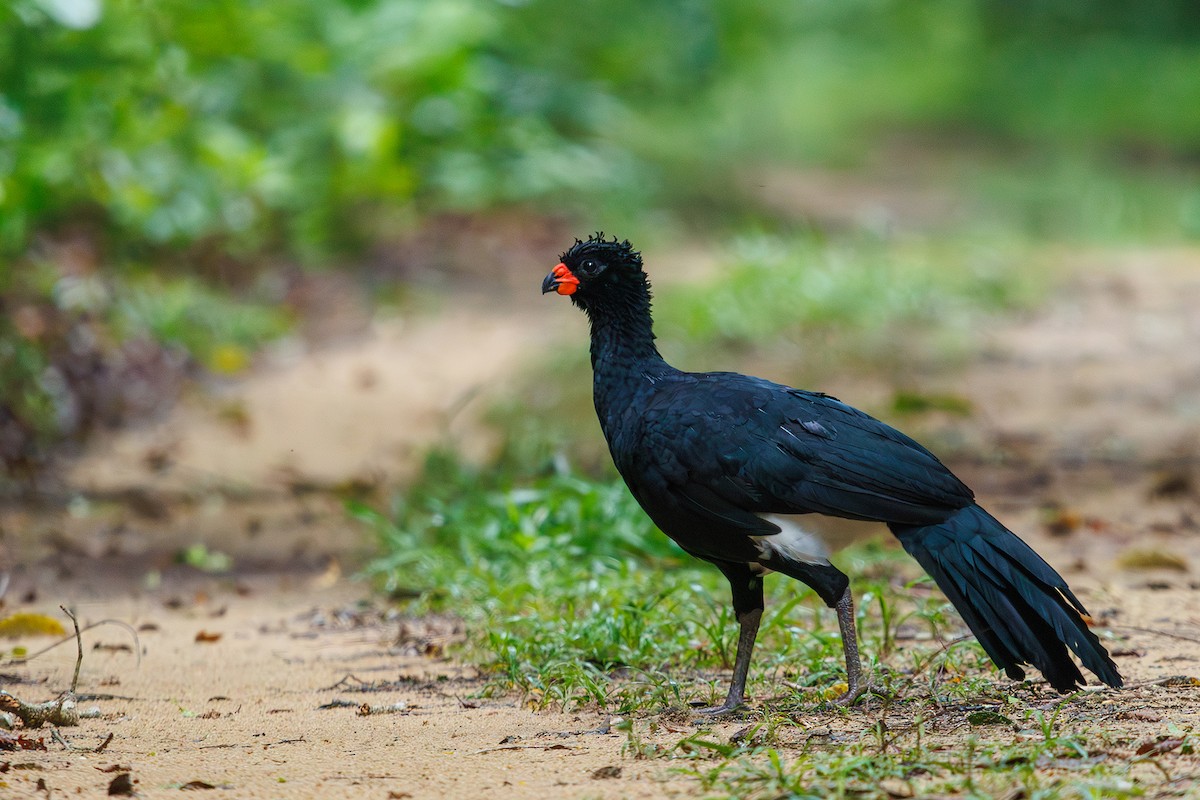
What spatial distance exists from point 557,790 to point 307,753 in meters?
0.77

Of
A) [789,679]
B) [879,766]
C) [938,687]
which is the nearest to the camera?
[879,766]

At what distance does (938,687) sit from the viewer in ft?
12.2

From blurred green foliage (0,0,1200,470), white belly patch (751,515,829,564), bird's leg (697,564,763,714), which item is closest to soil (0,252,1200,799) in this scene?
bird's leg (697,564,763,714)

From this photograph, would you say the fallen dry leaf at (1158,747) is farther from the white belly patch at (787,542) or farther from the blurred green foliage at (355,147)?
the blurred green foliage at (355,147)

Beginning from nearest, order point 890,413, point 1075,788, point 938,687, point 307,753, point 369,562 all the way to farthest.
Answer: point 1075,788, point 307,753, point 938,687, point 369,562, point 890,413

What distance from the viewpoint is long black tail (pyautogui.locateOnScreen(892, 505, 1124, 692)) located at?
3326 mm

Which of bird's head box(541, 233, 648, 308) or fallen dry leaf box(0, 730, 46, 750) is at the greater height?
bird's head box(541, 233, 648, 308)

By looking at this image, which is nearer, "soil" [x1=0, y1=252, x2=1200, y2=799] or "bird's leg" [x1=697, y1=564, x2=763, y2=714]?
"soil" [x1=0, y1=252, x2=1200, y2=799]

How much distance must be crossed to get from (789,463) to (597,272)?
98 centimetres

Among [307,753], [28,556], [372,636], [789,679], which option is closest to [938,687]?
[789,679]

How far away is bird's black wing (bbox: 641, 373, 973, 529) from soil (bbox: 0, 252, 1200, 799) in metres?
0.58

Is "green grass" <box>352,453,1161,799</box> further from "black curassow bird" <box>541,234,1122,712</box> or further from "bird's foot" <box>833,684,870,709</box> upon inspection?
"black curassow bird" <box>541,234,1122,712</box>

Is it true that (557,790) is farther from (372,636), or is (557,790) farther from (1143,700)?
(372,636)

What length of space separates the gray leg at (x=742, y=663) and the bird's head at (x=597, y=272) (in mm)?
1119
